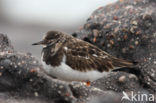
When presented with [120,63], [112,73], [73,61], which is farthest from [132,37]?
A: [73,61]

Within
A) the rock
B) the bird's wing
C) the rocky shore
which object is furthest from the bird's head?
the rock

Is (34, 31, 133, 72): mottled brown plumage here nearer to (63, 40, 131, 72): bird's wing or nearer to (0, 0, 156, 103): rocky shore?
(63, 40, 131, 72): bird's wing

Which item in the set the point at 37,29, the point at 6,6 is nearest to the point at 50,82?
the point at 37,29

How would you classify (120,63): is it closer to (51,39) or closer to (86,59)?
(86,59)

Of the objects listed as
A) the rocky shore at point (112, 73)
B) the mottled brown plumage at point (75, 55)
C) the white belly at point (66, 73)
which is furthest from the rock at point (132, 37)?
the white belly at point (66, 73)

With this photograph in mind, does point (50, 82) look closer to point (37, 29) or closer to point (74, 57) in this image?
point (74, 57)

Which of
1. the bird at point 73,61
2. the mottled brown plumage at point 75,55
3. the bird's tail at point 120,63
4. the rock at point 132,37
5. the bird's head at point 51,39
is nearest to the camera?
the bird at point 73,61

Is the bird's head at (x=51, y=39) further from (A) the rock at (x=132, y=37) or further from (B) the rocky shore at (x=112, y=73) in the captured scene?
(A) the rock at (x=132, y=37)
